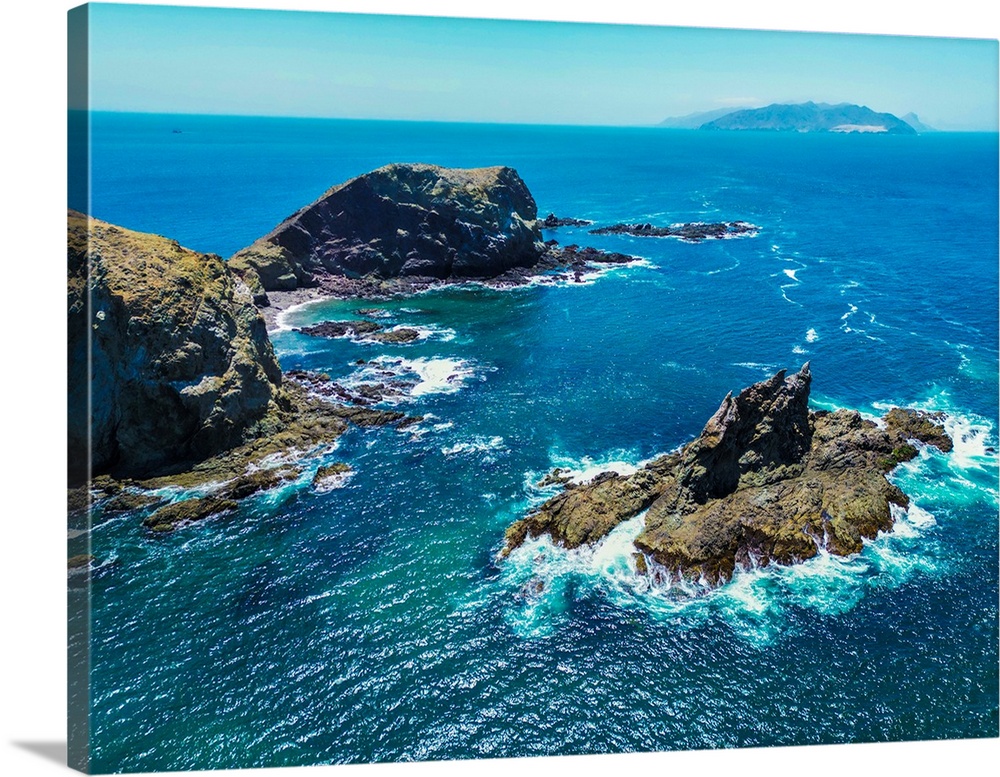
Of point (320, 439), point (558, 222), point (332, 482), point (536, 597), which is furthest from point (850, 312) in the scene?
point (558, 222)

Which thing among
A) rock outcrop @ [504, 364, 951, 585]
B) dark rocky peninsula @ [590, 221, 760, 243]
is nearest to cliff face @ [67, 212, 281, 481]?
rock outcrop @ [504, 364, 951, 585]

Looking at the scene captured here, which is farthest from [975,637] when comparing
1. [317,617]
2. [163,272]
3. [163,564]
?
[163,272]

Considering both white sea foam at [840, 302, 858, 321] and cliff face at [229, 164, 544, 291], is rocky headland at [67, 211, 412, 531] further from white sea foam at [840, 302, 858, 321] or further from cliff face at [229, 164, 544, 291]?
white sea foam at [840, 302, 858, 321]

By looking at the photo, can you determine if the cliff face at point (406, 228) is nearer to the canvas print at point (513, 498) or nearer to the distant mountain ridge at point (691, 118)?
the canvas print at point (513, 498)

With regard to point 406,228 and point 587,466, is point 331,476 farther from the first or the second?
point 406,228

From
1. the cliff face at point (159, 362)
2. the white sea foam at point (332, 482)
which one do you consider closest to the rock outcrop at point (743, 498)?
the white sea foam at point (332, 482)

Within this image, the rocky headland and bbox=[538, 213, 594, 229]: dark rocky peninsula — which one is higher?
bbox=[538, 213, 594, 229]: dark rocky peninsula
